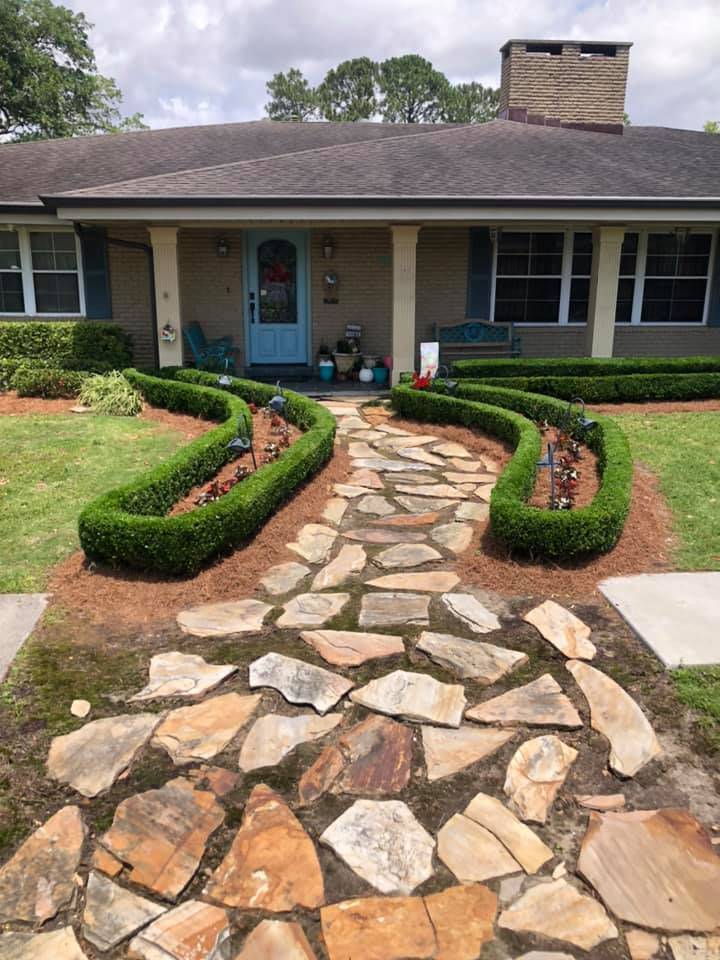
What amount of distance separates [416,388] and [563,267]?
4676mm

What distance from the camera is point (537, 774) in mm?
3301

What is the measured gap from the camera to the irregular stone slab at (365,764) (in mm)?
3240

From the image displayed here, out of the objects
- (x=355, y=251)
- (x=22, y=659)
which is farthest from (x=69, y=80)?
(x=22, y=659)

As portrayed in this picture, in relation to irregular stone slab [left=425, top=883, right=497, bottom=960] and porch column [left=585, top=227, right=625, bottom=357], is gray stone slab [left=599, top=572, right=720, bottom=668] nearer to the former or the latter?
irregular stone slab [left=425, top=883, right=497, bottom=960]

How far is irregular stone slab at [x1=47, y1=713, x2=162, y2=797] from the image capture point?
129 inches

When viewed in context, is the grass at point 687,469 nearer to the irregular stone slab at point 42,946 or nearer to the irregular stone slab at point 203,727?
the irregular stone slab at point 203,727

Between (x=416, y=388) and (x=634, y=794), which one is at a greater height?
(x=416, y=388)

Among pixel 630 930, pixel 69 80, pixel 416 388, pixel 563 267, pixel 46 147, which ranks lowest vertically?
pixel 630 930

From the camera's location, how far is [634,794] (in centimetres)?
318

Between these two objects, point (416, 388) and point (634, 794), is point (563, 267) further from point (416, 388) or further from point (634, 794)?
point (634, 794)

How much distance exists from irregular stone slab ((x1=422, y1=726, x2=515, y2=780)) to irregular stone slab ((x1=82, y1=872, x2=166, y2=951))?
1244 millimetres

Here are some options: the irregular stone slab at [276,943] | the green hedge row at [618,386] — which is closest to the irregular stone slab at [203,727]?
the irregular stone slab at [276,943]

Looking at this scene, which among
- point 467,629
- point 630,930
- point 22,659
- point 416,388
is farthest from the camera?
point 416,388

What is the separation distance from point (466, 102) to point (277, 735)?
6945 centimetres
